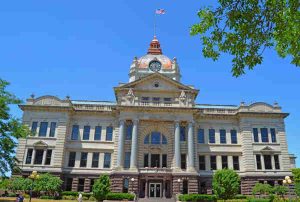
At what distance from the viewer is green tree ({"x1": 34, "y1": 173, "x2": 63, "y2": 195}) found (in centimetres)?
3875

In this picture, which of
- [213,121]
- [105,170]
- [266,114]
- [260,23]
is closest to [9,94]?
[105,170]

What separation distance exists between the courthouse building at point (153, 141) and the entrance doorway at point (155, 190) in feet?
0.49

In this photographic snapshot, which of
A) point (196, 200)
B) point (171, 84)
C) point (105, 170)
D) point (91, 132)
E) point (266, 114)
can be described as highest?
point (171, 84)

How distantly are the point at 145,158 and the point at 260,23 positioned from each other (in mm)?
38886

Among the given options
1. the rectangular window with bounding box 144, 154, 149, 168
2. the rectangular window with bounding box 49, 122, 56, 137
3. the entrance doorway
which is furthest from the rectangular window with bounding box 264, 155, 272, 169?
the rectangular window with bounding box 49, 122, 56, 137

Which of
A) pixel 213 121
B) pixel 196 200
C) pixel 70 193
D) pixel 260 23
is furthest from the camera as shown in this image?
pixel 213 121

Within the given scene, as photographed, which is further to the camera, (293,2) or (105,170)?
(105,170)

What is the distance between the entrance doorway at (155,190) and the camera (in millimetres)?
43750

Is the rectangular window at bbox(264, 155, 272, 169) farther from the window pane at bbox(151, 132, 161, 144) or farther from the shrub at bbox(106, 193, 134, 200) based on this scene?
the shrub at bbox(106, 193, 134, 200)

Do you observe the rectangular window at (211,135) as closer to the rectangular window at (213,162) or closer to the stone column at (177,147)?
the rectangular window at (213,162)

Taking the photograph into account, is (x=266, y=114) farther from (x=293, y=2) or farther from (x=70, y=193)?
(x=293, y=2)

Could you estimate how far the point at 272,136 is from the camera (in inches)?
1887

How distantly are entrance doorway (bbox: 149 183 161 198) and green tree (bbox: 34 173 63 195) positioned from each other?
45.5ft

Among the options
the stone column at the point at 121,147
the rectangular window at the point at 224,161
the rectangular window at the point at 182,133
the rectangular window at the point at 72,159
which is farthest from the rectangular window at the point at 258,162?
the rectangular window at the point at 72,159
